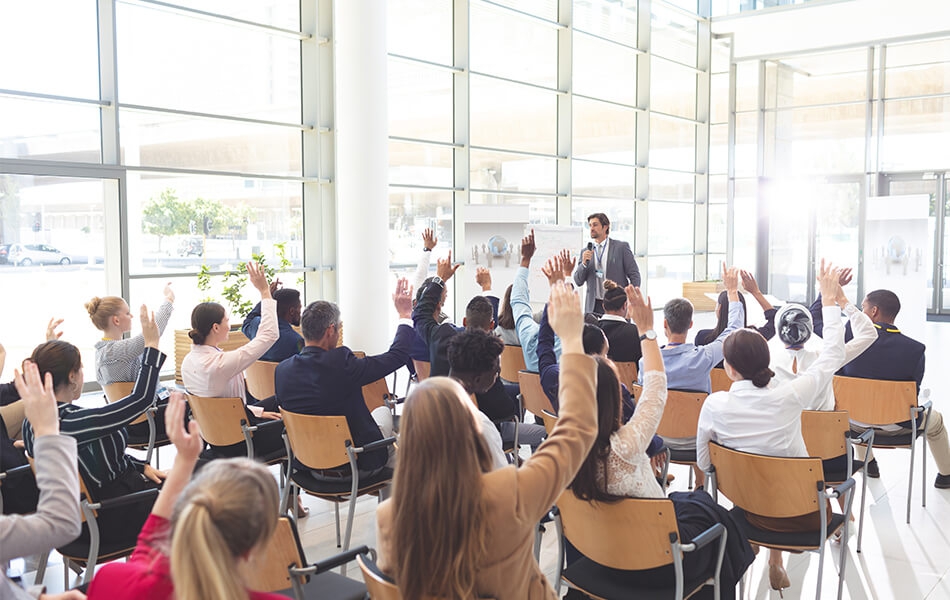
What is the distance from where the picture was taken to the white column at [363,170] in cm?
820

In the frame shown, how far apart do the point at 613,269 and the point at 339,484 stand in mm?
4398

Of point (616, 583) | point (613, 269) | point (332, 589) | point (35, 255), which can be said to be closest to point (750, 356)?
point (616, 583)

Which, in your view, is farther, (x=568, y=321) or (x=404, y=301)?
(x=404, y=301)

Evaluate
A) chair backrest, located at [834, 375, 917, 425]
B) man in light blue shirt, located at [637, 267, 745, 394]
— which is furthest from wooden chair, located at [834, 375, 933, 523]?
man in light blue shirt, located at [637, 267, 745, 394]

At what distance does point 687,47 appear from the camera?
623 inches

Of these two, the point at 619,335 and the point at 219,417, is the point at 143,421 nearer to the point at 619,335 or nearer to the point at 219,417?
the point at 219,417

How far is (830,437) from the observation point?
154 inches

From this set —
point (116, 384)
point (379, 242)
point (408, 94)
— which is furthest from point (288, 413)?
point (408, 94)

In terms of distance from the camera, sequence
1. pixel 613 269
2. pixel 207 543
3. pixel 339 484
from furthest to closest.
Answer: pixel 613 269, pixel 339 484, pixel 207 543

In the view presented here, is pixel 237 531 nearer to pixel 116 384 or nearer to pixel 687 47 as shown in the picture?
pixel 116 384

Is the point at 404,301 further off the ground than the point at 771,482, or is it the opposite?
the point at 404,301

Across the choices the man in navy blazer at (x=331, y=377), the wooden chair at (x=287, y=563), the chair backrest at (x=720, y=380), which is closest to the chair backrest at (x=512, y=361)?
the chair backrest at (x=720, y=380)

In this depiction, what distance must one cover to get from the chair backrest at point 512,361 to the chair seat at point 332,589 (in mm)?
3353

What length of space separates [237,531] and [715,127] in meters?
16.5
